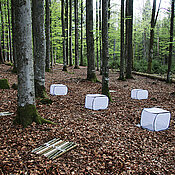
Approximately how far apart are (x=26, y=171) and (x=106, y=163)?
1696 millimetres

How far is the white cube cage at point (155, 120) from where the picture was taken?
577 cm

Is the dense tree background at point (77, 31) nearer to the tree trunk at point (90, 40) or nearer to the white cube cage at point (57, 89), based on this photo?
the tree trunk at point (90, 40)

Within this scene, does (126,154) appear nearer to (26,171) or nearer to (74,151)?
(74,151)

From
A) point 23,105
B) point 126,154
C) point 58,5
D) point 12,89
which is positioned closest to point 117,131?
point 126,154

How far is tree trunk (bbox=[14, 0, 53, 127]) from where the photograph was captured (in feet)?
14.8

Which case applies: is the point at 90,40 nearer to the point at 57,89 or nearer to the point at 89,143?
the point at 57,89

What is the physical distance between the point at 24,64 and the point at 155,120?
4357 millimetres

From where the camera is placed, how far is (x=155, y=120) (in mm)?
5730

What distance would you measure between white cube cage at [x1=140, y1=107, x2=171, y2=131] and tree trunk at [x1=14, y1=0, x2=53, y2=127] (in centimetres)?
359

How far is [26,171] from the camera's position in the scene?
329 centimetres

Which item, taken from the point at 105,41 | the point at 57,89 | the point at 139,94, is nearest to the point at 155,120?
the point at 139,94

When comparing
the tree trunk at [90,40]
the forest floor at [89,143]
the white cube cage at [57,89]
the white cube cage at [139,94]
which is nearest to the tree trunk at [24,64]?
the forest floor at [89,143]

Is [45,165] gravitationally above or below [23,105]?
below

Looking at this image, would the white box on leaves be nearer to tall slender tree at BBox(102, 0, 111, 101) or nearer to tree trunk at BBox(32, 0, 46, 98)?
tall slender tree at BBox(102, 0, 111, 101)
